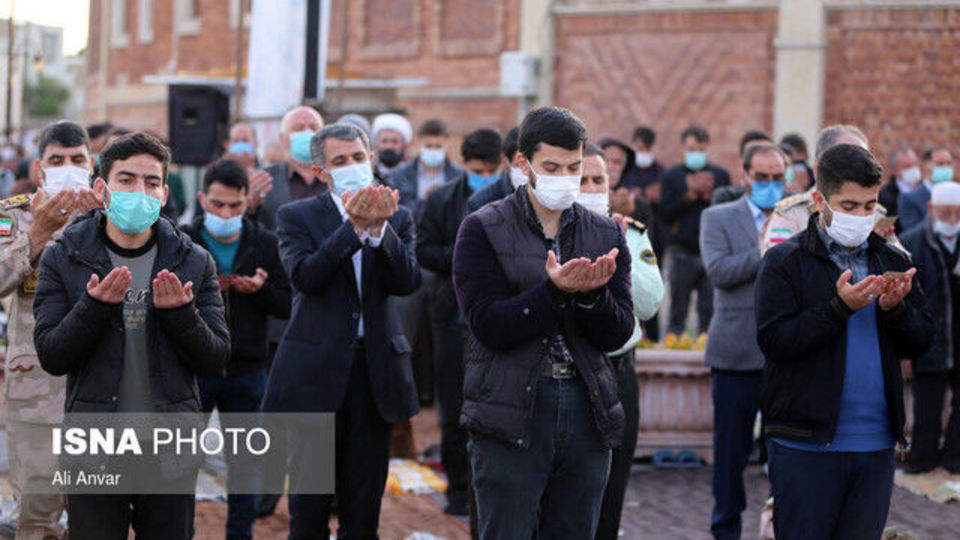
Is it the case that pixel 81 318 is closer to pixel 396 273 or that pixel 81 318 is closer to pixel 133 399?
pixel 133 399

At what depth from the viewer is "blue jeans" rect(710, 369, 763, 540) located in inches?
311

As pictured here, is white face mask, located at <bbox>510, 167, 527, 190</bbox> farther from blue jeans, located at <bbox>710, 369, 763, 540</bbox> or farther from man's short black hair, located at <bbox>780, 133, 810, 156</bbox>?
man's short black hair, located at <bbox>780, 133, 810, 156</bbox>

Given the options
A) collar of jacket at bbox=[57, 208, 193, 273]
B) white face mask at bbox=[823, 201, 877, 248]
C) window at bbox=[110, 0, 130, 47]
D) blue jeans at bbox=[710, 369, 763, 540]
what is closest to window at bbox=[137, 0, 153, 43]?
window at bbox=[110, 0, 130, 47]

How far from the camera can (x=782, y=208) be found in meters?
7.59

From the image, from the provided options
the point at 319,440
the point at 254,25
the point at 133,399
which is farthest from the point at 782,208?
the point at 254,25

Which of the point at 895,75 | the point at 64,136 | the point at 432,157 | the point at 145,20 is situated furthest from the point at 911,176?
the point at 145,20

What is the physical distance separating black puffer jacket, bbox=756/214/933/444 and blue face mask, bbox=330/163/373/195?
2.05 meters

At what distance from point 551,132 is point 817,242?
127 centimetres

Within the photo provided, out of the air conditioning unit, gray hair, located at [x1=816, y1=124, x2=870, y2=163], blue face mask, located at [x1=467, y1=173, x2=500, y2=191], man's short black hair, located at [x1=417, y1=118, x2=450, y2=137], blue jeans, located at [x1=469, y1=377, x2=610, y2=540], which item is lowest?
blue jeans, located at [x1=469, y1=377, x2=610, y2=540]

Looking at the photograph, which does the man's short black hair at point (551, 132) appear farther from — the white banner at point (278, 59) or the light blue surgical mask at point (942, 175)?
the light blue surgical mask at point (942, 175)

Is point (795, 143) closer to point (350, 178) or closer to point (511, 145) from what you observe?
point (511, 145)

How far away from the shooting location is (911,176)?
14109mm

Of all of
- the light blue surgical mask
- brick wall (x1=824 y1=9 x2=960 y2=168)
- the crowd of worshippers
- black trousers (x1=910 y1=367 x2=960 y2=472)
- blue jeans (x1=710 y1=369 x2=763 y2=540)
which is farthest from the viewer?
brick wall (x1=824 y1=9 x2=960 y2=168)

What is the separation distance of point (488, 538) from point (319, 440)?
1.72 m
